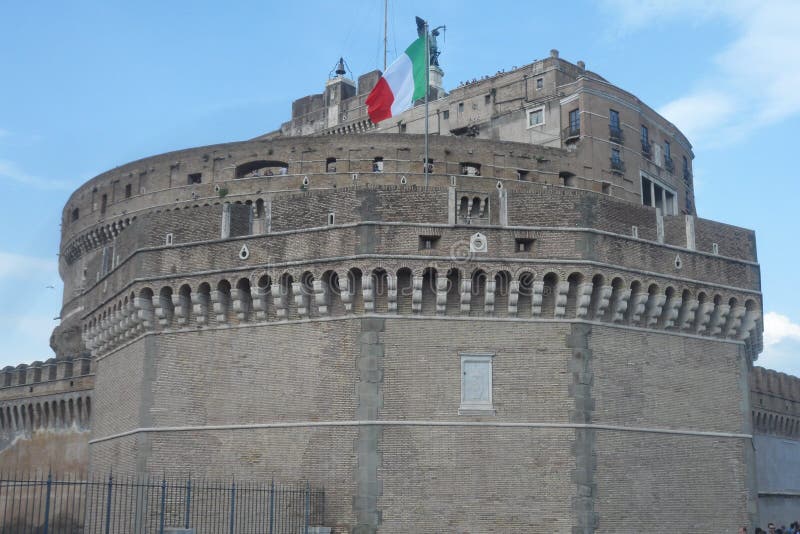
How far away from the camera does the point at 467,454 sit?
18.3m

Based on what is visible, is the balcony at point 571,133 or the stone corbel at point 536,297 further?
the balcony at point 571,133

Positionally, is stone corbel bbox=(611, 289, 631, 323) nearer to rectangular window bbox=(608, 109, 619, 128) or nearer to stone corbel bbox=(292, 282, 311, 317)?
stone corbel bbox=(292, 282, 311, 317)

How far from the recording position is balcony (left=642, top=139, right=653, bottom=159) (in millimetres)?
46009

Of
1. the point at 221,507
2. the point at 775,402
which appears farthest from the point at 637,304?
the point at 775,402

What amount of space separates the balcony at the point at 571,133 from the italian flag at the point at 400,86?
1690 centimetres

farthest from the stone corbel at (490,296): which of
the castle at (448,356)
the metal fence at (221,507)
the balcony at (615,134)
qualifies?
the balcony at (615,134)

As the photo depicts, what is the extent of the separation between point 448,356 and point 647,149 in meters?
30.3

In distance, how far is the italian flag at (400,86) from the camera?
27.6 meters

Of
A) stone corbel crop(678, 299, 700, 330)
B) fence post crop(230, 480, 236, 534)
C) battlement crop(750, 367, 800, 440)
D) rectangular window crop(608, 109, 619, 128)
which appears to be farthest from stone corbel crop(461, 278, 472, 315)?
rectangular window crop(608, 109, 619, 128)

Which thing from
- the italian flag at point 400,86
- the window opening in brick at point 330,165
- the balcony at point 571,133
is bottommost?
the italian flag at point 400,86

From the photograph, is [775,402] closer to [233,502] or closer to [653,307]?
[653,307]

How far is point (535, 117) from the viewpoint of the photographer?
1804 inches

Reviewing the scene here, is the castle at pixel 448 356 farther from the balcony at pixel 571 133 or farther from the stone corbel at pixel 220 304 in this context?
the balcony at pixel 571 133

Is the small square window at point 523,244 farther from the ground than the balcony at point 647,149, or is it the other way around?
the balcony at point 647,149
